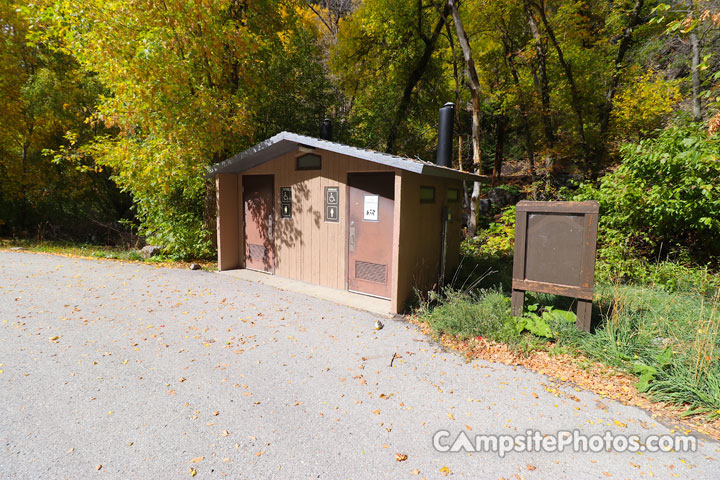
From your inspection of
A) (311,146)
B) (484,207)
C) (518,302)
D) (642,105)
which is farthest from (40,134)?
(642,105)

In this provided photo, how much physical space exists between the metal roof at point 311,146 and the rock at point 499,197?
898 centimetres

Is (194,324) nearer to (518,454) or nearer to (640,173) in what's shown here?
(518,454)

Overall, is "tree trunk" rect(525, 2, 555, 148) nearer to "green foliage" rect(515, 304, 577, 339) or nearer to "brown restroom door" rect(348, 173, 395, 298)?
"brown restroom door" rect(348, 173, 395, 298)

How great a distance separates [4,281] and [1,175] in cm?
915

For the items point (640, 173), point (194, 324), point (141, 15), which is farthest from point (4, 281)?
point (640, 173)

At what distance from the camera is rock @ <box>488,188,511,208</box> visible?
1526 cm

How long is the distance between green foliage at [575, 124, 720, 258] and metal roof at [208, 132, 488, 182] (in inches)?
108

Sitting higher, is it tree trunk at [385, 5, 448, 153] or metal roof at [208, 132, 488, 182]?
tree trunk at [385, 5, 448, 153]

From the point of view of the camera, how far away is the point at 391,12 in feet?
39.8

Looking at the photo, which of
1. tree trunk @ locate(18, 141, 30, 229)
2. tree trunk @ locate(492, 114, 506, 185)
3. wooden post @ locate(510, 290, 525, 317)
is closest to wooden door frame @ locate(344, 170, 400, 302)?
wooden post @ locate(510, 290, 525, 317)

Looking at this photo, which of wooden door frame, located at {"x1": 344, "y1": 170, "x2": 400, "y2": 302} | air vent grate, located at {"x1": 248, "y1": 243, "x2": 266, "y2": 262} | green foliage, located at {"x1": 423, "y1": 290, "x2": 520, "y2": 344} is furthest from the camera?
air vent grate, located at {"x1": 248, "y1": 243, "x2": 266, "y2": 262}

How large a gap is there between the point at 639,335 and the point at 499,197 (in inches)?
482

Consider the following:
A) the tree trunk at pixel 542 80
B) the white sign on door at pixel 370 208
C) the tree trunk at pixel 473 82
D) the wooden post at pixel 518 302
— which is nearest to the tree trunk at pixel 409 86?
the tree trunk at pixel 473 82

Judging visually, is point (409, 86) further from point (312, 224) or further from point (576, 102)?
point (312, 224)
